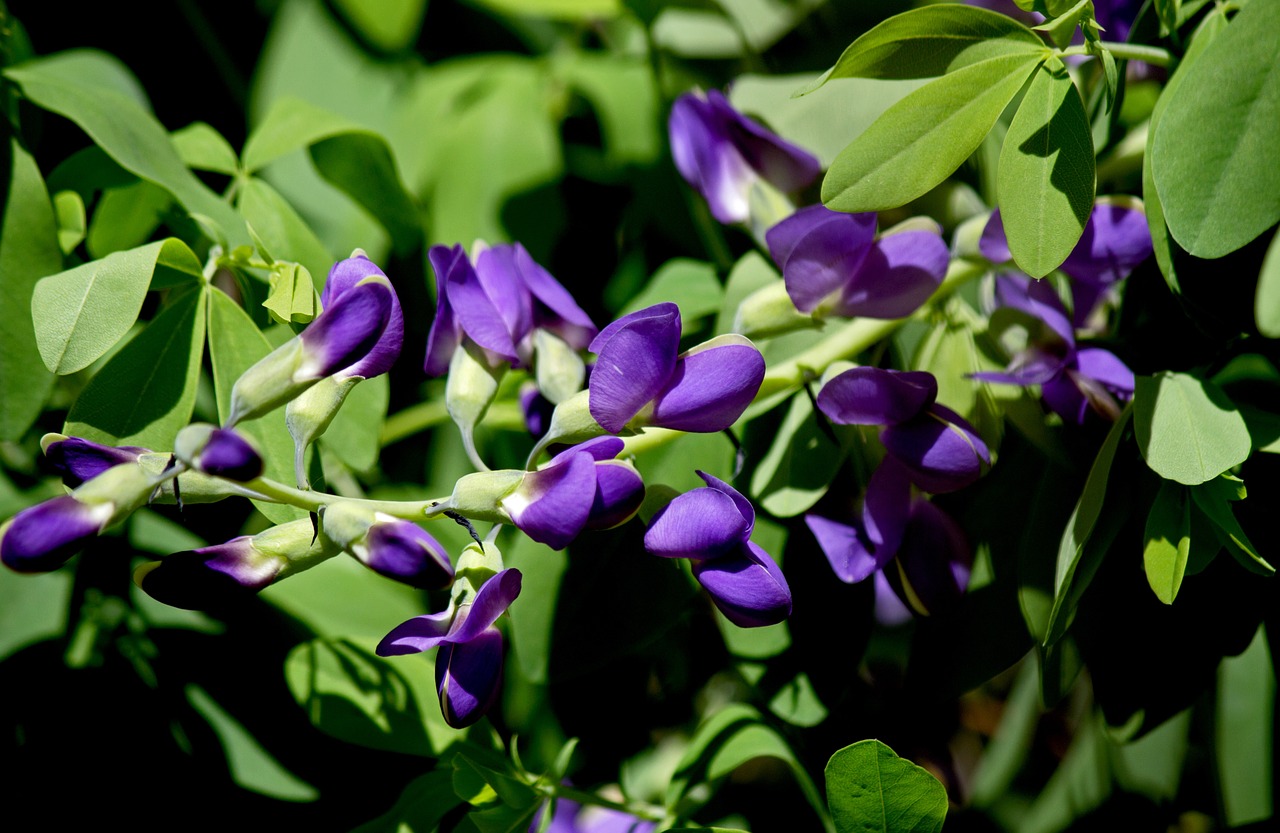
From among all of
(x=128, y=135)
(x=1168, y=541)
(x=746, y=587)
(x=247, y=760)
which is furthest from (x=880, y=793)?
(x=128, y=135)

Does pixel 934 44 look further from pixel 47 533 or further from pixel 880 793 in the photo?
pixel 47 533

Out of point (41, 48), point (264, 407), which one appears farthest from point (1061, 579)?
point (41, 48)

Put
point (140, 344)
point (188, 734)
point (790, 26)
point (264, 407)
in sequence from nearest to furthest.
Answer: point (264, 407), point (140, 344), point (188, 734), point (790, 26)

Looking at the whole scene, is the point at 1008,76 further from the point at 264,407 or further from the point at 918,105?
the point at 264,407

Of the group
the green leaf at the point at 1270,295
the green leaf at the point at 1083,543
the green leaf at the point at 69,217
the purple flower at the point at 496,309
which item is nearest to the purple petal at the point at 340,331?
the purple flower at the point at 496,309

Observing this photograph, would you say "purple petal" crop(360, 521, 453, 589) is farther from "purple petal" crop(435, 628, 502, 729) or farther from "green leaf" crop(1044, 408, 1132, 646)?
"green leaf" crop(1044, 408, 1132, 646)

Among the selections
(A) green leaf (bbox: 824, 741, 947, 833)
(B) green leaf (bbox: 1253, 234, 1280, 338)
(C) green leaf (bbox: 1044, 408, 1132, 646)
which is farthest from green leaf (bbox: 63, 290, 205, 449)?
(B) green leaf (bbox: 1253, 234, 1280, 338)
